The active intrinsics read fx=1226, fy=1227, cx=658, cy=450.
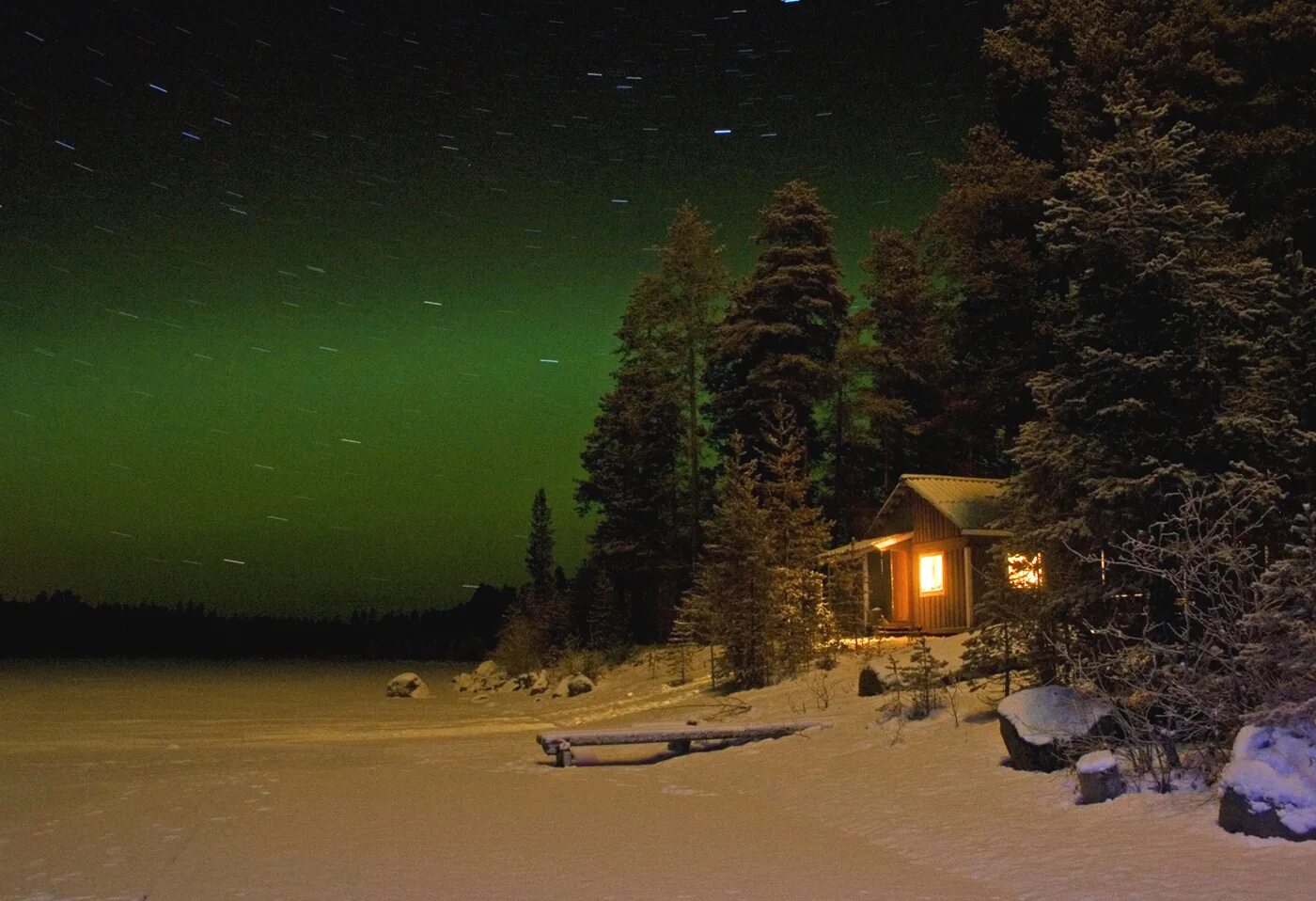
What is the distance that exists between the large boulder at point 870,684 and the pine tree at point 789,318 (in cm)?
1831

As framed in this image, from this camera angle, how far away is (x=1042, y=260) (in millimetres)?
27469

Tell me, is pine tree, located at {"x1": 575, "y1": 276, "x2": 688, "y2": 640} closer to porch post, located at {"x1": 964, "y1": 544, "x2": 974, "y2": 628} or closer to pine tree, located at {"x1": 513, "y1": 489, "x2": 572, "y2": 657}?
pine tree, located at {"x1": 513, "y1": 489, "x2": 572, "y2": 657}

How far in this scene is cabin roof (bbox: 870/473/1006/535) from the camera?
29.1 m

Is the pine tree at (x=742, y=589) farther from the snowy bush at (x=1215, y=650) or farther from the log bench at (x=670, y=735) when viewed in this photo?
the snowy bush at (x=1215, y=650)

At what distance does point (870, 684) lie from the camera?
62.7ft

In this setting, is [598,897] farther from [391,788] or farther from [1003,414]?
[1003,414]

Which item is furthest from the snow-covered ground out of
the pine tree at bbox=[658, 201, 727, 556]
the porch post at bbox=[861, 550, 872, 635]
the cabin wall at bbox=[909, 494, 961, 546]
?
the pine tree at bbox=[658, 201, 727, 556]

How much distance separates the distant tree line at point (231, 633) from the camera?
88.4m

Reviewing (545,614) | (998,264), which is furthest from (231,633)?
(998,264)

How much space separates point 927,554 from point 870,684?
12.4 metres

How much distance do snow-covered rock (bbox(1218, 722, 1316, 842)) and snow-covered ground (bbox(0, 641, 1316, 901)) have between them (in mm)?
143

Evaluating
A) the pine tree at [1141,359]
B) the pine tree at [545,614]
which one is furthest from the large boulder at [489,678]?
the pine tree at [1141,359]

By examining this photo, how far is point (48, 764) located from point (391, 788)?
731cm

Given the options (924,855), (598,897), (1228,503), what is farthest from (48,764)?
(1228,503)
